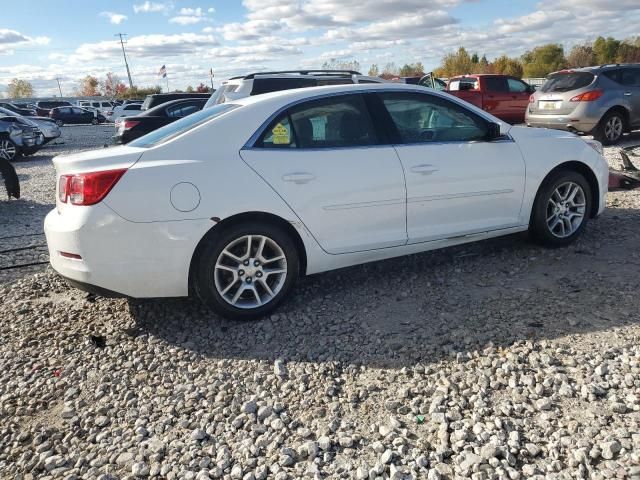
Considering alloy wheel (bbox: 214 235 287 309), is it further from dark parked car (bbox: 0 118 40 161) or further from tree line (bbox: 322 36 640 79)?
tree line (bbox: 322 36 640 79)

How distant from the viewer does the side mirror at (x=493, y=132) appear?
4492 mm

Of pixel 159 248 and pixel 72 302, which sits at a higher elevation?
pixel 159 248

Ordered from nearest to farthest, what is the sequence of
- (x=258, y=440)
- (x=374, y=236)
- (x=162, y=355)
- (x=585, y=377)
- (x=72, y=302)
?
1. (x=258, y=440)
2. (x=585, y=377)
3. (x=162, y=355)
4. (x=374, y=236)
5. (x=72, y=302)

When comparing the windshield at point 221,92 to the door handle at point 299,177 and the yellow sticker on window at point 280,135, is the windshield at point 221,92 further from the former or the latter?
the door handle at point 299,177

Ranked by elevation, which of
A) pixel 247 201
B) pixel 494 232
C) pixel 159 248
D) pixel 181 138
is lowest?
pixel 494 232

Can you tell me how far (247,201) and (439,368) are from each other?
164cm

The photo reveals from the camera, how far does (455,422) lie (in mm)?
2654

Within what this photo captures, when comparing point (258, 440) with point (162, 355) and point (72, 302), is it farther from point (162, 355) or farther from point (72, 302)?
point (72, 302)

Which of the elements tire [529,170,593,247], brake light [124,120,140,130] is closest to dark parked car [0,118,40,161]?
brake light [124,120,140,130]

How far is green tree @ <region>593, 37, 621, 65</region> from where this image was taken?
56.6 m

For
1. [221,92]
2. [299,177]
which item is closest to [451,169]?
[299,177]

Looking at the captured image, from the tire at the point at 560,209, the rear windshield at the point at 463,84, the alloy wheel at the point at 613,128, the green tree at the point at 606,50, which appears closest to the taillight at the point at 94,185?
the tire at the point at 560,209

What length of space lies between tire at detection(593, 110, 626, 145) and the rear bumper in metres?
10.2

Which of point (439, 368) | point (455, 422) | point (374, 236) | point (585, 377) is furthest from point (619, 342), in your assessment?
point (374, 236)
